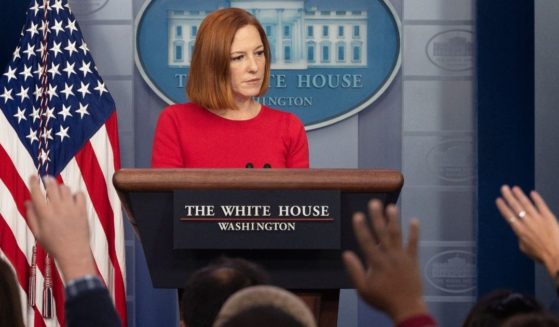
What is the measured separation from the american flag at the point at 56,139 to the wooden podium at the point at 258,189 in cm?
208

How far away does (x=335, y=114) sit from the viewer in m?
4.82

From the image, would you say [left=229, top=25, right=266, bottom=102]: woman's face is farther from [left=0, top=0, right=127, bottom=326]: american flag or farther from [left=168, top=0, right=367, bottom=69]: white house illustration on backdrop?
[left=168, top=0, right=367, bottom=69]: white house illustration on backdrop

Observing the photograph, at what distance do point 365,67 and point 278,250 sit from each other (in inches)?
99.8

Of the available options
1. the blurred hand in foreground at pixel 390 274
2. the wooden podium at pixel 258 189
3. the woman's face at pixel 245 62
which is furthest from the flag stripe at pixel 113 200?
the blurred hand in foreground at pixel 390 274

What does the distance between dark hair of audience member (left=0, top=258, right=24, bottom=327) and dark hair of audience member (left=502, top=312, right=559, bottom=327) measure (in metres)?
0.79

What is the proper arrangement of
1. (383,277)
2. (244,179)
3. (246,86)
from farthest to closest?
(246,86)
(244,179)
(383,277)

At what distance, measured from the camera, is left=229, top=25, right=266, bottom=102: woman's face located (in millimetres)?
3029

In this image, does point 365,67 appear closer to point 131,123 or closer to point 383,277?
point 131,123


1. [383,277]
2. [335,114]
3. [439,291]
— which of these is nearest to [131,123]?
[335,114]

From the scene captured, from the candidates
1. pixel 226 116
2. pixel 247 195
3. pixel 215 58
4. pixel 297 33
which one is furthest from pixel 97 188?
pixel 247 195

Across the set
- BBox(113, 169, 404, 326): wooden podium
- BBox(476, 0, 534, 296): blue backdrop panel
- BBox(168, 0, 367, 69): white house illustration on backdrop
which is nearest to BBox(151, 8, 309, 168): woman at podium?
BBox(113, 169, 404, 326): wooden podium

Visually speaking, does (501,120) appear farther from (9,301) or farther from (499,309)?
(9,301)

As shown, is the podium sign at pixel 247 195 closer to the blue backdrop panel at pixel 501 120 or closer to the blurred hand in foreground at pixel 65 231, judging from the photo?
the blurred hand in foreground at pixel 65 231

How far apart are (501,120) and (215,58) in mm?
2152
